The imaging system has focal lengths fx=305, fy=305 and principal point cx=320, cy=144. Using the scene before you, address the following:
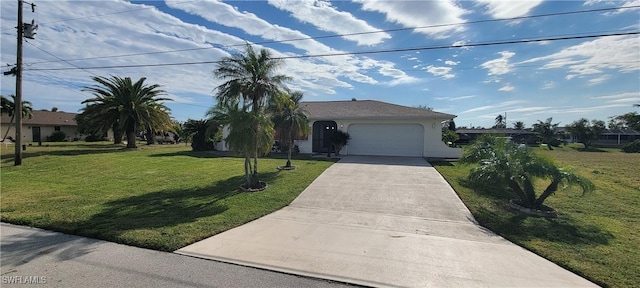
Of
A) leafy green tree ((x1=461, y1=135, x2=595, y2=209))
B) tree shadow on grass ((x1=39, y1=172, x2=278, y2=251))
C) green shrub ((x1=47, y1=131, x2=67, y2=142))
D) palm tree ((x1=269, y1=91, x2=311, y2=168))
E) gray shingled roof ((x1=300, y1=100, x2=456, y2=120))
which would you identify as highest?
gray shingled roof ((x1=300, y1=100, x2=456, y2=120))

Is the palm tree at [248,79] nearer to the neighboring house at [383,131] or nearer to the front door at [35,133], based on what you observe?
the neighboring house at [383,131]

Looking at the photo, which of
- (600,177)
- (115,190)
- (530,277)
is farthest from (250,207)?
(600,177)

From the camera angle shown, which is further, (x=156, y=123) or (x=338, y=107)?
(x=156, y=123)

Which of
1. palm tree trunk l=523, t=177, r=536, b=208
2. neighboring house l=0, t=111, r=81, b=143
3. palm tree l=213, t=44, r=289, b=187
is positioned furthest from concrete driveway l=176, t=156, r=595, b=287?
neighboring house l=0, t=111, r=81, b=143

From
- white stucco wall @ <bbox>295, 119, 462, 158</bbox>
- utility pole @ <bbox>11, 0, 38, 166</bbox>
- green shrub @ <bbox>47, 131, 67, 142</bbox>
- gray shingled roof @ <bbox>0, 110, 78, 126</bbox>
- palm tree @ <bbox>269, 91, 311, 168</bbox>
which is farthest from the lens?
green shrub @ <bbox>47, 131, 67, 142</bbox>

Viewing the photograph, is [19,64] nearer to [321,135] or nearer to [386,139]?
[321,135]

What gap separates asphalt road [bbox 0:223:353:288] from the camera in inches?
142

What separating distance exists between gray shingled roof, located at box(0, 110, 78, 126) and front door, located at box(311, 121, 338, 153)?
3658 centimetres

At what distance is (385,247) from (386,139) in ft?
47.1

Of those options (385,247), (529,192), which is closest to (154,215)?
(385,247)

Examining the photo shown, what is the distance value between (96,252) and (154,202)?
3.31 metres

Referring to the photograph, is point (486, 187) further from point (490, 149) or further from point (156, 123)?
→ point (156, 123)

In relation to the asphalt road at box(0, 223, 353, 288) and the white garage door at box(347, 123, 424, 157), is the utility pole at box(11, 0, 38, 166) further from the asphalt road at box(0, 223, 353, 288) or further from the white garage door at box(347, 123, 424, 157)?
the white garage door at box(347, 123, 424, 157)

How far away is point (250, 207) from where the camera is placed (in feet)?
24.1
